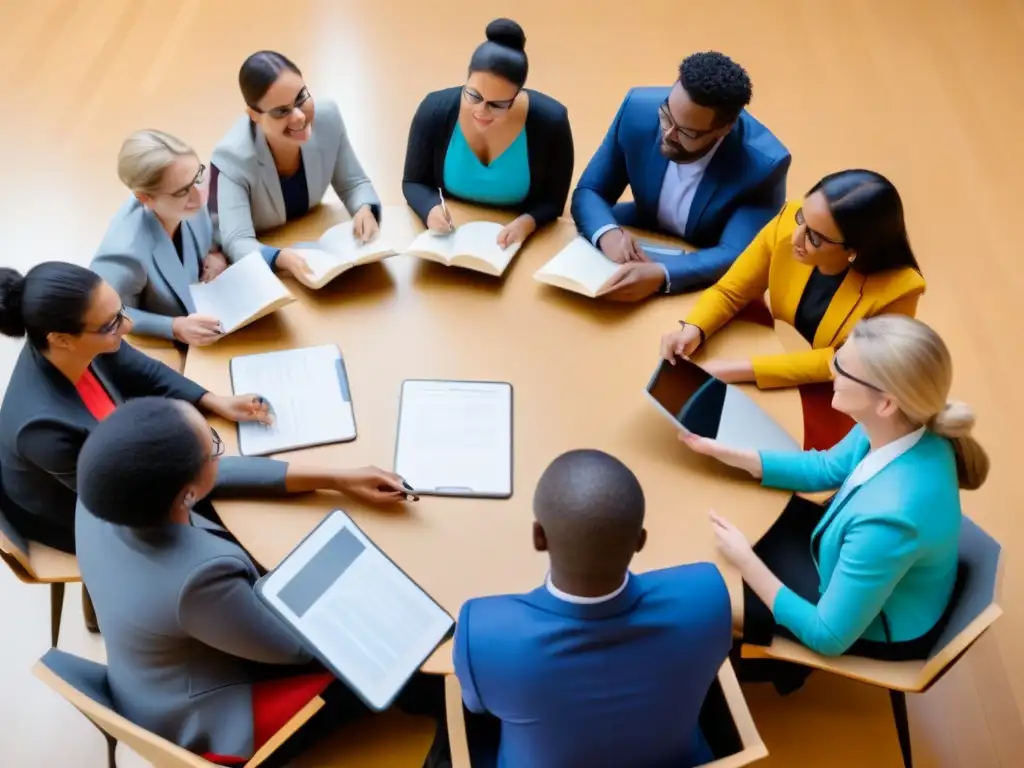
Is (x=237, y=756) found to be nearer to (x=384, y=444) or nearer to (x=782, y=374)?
(x=384, y=444)

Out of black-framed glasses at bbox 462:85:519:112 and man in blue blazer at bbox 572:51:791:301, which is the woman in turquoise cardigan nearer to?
man in blue blazer at bbox 572:51:791:301

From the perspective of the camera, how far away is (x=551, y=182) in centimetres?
249

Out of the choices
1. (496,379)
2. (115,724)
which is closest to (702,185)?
(496,379)

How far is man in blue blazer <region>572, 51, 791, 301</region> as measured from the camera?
2199 mm

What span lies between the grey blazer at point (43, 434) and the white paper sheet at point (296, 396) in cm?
14

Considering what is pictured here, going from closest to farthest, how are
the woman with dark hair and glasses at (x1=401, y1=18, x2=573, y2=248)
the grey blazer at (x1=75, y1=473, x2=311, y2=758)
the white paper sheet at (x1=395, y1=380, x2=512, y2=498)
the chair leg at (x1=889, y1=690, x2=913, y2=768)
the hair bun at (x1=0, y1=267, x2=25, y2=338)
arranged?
1. the grey blazer at (x1=75, y1=473, x2=311, y2=758)
2. the hair bun at (x1=0, y1=267, x2=25, y2=338)
3. the white paper sheet at (x1=395, y1=380, x2=512, y2=498)
4. the chair leg at (x1=889, y1=690, x2=913, y2=768)
5. the woman with dark hair and glasses at (x1=401, y1=18, x2=573, y2=248)

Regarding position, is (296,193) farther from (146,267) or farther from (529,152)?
(529,152)

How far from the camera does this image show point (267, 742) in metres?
1.57

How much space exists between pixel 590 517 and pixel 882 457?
0.78 meters

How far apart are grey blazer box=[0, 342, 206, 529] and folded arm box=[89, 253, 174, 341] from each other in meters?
0.20

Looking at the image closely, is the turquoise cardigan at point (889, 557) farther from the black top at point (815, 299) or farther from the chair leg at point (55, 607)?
the chair leg at point (55, 607)

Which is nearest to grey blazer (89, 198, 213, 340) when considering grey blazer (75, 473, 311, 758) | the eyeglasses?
the eyeglasses

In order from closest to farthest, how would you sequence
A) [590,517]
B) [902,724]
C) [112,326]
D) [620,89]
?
[590,517]
[112,326]
[902,724]
[620,89]

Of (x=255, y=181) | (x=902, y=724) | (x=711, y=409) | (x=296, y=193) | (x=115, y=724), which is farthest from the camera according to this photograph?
(x=296, y=193)
